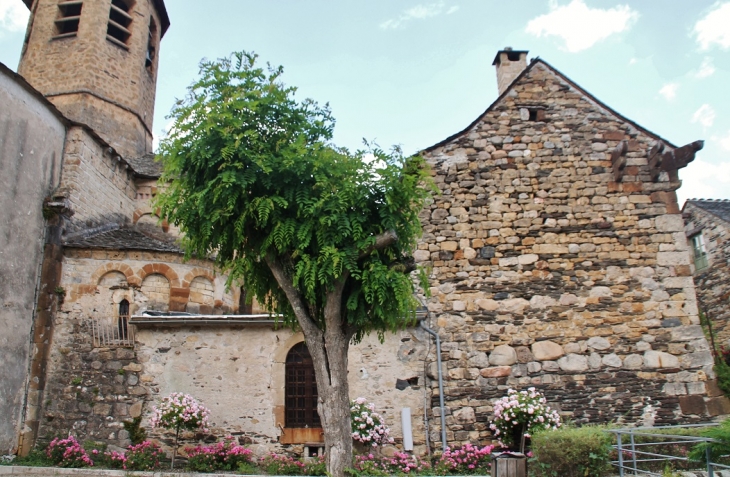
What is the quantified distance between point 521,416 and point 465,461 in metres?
1.13

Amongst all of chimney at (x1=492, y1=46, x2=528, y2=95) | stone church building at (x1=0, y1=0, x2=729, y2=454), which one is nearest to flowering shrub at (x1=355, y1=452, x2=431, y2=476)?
stone church building at (x1=0, y1=0, x2=729, y2=454)

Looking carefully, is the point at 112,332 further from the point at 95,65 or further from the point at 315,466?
the point at 95,65

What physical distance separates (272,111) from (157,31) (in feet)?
56.8

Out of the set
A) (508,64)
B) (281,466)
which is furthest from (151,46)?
(281,466)

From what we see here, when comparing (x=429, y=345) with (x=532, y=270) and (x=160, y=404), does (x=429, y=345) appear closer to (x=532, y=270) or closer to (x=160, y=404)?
(x=532, y=270)

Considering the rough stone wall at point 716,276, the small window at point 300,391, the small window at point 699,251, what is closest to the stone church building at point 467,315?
the small window at point 300,391

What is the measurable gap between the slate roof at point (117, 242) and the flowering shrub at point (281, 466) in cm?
543

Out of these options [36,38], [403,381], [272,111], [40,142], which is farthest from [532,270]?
[36,38]

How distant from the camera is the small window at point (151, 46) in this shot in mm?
20406

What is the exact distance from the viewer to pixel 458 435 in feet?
29.9

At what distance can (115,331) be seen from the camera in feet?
37.2

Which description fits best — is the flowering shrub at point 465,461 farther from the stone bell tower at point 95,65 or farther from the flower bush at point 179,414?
the stone bell tower at point 95,65

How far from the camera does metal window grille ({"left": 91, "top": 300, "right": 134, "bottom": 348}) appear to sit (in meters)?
10.6

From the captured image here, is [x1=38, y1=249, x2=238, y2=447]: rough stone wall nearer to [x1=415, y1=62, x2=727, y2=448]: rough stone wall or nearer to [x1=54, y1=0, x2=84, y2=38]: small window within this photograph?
[x1=415, y1=62, x2=727, y2=448]: rough stone wall
